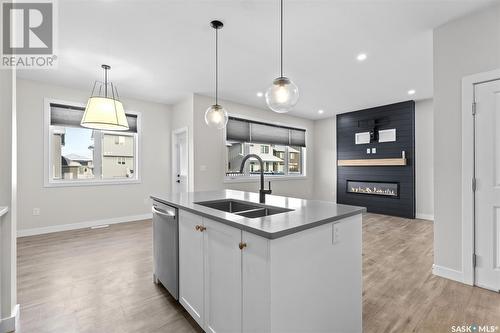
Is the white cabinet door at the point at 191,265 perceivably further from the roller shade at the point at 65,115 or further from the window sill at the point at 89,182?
the roller shade at the point at 65,115

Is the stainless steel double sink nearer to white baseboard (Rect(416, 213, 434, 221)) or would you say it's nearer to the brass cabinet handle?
the brass cabinet handle

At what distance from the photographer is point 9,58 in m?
1.75

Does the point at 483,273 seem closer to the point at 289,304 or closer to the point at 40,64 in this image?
the point at 289,304

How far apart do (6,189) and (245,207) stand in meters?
1.82

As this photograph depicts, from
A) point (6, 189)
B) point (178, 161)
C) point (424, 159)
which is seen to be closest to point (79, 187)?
point (178, 161)

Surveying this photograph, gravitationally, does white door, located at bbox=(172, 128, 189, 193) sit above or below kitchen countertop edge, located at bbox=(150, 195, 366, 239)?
above

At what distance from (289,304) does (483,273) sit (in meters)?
2.40

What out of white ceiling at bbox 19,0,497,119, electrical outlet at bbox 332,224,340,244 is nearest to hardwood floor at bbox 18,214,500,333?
electrical outlet at bbox 332,224,340,244

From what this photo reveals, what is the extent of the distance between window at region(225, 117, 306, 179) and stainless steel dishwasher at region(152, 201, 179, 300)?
3.22 meters

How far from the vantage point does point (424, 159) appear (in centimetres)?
538

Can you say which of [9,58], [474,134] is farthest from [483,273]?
[9,58]

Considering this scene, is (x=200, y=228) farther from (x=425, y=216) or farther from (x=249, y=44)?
(x=425, y=216)

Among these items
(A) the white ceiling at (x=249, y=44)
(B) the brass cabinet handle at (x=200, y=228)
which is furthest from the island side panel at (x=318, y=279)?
(A) the white ceiling at (x=249, y=44)

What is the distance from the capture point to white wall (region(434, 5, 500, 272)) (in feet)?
7.79
